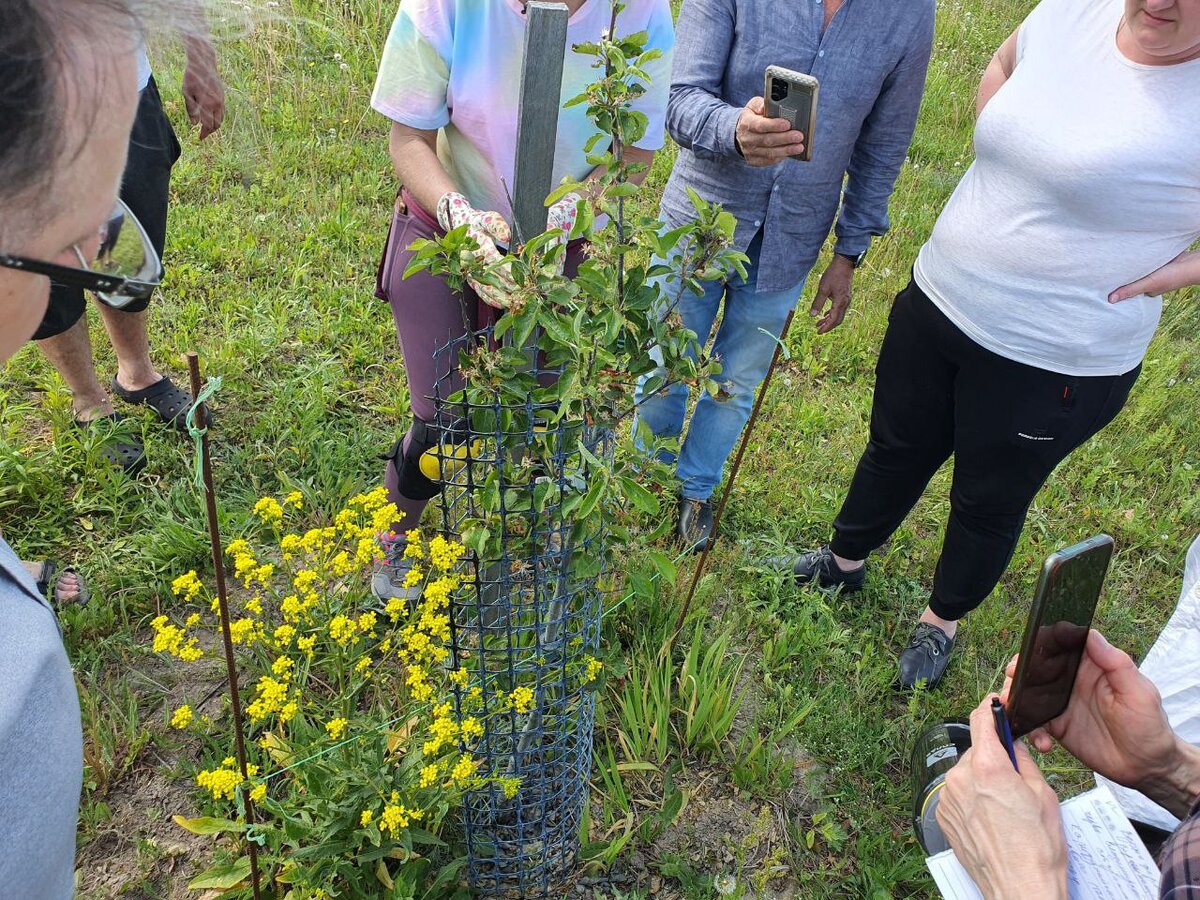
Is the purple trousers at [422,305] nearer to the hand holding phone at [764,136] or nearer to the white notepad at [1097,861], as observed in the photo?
the hand holding phone at [764,136]

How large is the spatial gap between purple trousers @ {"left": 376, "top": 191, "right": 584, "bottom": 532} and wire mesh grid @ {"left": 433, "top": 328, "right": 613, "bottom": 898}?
9 centimetres

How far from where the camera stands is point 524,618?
1.78 meters

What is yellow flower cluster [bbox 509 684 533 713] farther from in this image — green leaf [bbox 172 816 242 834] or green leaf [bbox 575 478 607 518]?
green leaf [bbox 172 816 242 834]

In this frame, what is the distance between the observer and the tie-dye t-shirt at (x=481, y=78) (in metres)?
1.86

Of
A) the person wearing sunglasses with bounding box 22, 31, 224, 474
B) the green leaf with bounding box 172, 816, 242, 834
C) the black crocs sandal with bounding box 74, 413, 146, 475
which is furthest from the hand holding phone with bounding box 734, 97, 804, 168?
the black crocs sandal with bounding box 74, 413, 146, 475

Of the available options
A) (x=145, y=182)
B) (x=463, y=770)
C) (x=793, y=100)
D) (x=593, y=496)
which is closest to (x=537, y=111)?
(x=593, y=496)

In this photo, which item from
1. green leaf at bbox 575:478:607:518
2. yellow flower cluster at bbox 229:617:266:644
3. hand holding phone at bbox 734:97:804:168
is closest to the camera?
green leaf at bbox 575:478:607:518

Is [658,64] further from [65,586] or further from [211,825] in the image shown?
[65,586]

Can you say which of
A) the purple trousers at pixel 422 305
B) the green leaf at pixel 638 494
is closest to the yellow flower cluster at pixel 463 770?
the green leaf at pixel 638 494

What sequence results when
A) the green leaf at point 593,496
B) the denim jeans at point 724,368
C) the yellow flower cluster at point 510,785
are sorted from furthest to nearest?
the denim jeans at point 724,368 → the yellow flower cluster at point 510,785 → the green leaf at point 593,496

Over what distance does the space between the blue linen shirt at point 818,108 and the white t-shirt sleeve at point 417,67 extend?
2.41ft

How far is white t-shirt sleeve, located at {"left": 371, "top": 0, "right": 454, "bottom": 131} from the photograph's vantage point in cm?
184

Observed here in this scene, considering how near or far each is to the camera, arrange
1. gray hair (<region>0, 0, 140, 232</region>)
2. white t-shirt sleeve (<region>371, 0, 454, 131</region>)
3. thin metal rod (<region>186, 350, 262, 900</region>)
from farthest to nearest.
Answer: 1. white t-shirt sleeve (<region>371, 0, 454, 131</region>)
2. thin metal rod (<region>186, 350, 262, 900</region>)
3. gray hair (<region>0, 0, 140, 232</region>)

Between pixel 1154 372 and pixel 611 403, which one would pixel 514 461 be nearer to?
pixel 611 403
